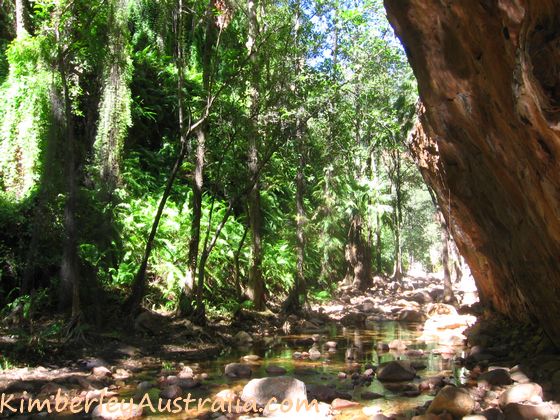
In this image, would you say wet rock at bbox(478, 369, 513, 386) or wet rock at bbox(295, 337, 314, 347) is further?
wet rock at bbox(295, 337, 314, 347)

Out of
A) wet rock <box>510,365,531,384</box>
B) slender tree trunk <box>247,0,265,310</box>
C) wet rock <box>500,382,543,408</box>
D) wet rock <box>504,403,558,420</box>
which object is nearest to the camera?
wet rock <box>504,403,558,420</box>

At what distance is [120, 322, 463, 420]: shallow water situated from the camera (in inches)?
254

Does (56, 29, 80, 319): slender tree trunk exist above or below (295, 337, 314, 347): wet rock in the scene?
above

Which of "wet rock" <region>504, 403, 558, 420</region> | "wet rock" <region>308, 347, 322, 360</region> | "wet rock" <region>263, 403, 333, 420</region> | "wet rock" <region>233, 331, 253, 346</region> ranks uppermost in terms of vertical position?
"wet rock" <region>233, 331, 253, 346</region>

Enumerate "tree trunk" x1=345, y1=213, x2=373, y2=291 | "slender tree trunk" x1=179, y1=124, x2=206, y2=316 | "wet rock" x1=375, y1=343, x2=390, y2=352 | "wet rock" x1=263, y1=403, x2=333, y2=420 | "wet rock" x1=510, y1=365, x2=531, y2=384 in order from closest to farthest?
"wet rock" x1=263, y1=403, x2=333, y2=420 → "wet rock" x1=510, y1=365, x2=531, y2=384 → "wet rock" x1=375, y1=343, x2=390, y2=352 → "slender tree trunk" x1=179, y1=124, x2=206, y2=316 → "tree trunk" x1=345, y1=213, x2=373, y2=291

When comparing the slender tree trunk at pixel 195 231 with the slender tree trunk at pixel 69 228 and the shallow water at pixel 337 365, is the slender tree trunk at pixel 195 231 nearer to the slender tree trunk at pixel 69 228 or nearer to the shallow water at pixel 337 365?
the shallow water at pixel 337 365

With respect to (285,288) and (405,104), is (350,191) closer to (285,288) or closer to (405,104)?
(405,104)

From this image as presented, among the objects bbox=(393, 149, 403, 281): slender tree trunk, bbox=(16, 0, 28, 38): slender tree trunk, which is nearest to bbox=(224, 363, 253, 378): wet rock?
bbox=(16, 0, 28, 38): slender tree trunk

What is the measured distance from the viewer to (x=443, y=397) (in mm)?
5691

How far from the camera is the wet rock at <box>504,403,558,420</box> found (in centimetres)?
507

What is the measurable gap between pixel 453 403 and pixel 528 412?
77cm

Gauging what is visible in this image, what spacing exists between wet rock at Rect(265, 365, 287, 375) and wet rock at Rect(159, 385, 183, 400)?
1.88m

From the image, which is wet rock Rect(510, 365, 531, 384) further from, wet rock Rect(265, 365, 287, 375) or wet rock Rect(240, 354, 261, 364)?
wet rock Rect(240, 354, 261, 364)

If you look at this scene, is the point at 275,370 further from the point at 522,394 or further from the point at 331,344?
the point at 522,394
